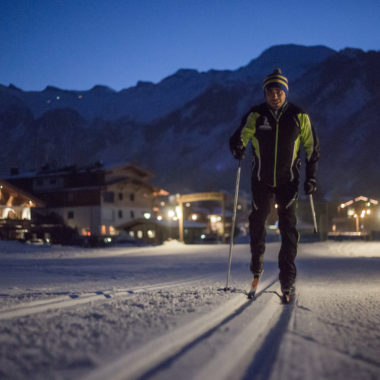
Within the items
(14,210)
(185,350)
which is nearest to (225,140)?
(14,210)

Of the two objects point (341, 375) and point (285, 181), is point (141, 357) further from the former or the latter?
point (285, 181)

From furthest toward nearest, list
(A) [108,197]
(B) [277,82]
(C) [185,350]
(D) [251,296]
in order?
(A) [108,197] → (B) [277,82] → (D) [251,296] → (C) [185,350]

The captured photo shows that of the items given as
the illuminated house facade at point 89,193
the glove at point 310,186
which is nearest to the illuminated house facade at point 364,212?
the illuminated house facade at point 89,193

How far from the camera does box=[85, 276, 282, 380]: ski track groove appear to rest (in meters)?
1.34

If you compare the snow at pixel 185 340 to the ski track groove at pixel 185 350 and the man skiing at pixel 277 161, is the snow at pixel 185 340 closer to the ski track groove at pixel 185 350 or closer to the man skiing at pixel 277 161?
the ski track groove at pixel 185 350

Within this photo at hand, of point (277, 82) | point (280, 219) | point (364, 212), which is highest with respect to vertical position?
point (277, 82)

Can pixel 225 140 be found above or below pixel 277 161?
above

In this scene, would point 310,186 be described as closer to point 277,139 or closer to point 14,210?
point 277,139

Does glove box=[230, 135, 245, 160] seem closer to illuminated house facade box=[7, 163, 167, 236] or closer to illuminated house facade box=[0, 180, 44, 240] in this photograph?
illuminated house facade box=[0, 180, 44, 240]

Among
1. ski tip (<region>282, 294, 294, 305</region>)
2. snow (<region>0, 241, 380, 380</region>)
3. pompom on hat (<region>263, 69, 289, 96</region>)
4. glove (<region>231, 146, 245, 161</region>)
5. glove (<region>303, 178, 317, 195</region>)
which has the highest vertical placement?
pompom on hat (<region>263, 69, 289, 96</region>)

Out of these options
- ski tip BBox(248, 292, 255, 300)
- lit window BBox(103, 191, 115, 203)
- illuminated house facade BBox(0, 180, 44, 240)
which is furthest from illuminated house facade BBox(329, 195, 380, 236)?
ski tip BBox(248, 292, 255, 300)

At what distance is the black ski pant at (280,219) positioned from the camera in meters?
3.69

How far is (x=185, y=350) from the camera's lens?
5.39 feet

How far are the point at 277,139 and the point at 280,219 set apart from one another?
84cm
